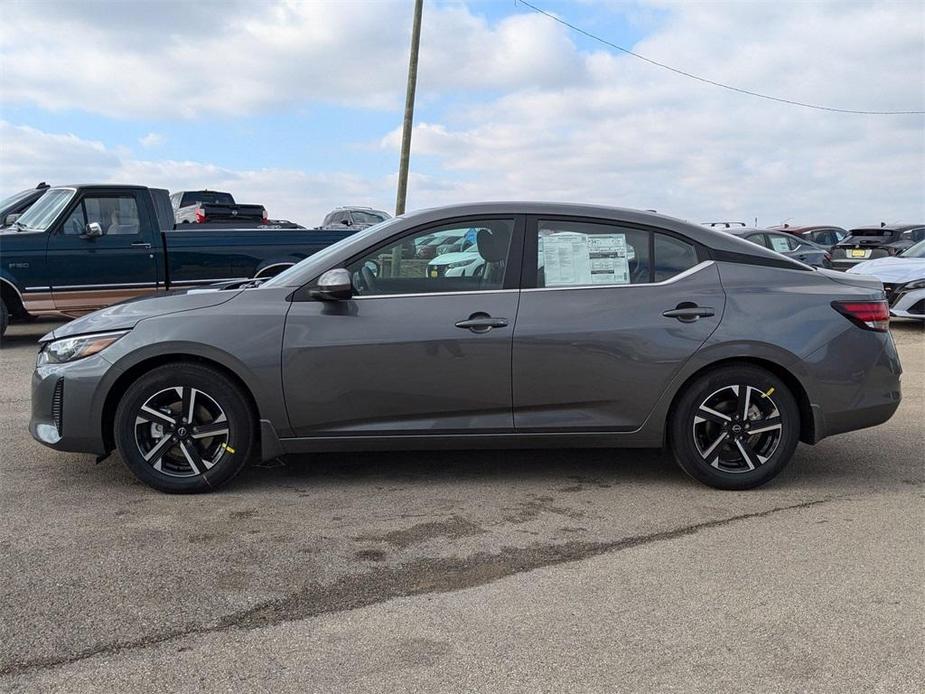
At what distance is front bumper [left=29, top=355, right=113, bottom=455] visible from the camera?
446 cm

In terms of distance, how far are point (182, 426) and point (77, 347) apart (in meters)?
0.70

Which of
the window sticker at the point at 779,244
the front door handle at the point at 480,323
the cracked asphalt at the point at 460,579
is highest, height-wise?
the window sticker at the point at 779,244

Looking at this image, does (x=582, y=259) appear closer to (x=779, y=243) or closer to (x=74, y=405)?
(x=74, y=405)

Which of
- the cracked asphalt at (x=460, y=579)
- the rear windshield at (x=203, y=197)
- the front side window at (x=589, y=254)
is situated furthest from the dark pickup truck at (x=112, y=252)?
the rear windshield at (x=203, y=197)

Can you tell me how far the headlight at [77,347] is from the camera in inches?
177

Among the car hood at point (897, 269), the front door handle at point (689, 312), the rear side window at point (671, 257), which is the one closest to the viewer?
the front door handle at point (689, 312)

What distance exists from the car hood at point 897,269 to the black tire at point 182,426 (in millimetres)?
10221

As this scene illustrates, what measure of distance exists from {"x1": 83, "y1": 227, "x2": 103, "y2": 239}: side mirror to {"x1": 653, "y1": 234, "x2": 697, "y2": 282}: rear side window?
7589 mm

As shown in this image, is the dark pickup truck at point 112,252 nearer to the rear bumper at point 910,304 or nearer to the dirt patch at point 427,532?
the dirt patch at point 427,532

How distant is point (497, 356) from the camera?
14.9 feet

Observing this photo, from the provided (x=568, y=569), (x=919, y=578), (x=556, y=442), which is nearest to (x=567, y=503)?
(x=556, y=442)

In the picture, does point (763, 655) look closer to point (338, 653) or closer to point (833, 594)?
point (833, 594)

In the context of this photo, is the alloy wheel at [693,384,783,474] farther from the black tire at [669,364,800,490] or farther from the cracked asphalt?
the cracked asphalt

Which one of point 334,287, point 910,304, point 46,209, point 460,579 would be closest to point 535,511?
point 460,579
